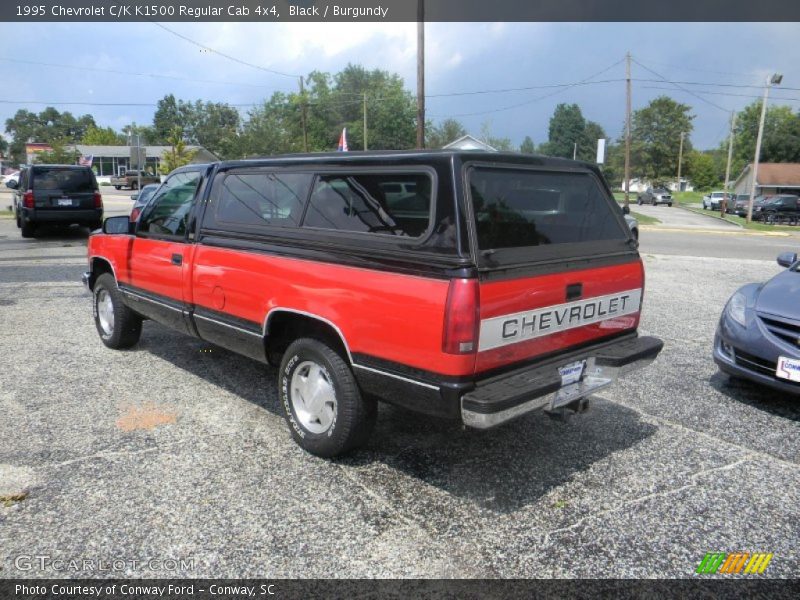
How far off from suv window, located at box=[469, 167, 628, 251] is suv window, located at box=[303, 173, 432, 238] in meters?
0.30

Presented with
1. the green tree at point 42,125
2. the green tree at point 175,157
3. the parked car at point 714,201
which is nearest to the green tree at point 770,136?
the parked car at point 714,201

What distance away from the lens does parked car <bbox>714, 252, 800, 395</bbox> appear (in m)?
4.32

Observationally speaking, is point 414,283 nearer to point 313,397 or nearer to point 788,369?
point 313,397

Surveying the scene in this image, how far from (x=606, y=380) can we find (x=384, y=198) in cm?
172

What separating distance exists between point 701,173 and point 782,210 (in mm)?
64910

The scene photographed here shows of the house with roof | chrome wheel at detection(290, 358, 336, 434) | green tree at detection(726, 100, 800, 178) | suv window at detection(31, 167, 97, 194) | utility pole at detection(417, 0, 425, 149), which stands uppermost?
green tree at detection(726, 100, 800, 178)

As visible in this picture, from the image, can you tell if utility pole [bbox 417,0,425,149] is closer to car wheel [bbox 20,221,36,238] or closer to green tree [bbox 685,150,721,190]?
car wheel [bbox 20,221,36,238]

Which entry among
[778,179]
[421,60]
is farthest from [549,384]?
[778,179]

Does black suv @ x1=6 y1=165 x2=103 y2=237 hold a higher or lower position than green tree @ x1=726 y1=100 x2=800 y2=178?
lower

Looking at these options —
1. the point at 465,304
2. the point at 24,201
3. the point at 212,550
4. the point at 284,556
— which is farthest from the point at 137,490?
the point at 24,201

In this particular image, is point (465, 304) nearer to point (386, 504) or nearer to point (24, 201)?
point (386, 504)

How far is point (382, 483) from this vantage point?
3.37 meters

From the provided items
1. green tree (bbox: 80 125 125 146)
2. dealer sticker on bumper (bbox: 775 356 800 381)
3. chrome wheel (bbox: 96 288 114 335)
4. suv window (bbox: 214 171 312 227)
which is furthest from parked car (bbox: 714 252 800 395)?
green tree (bbox: 80 125 125 146)
